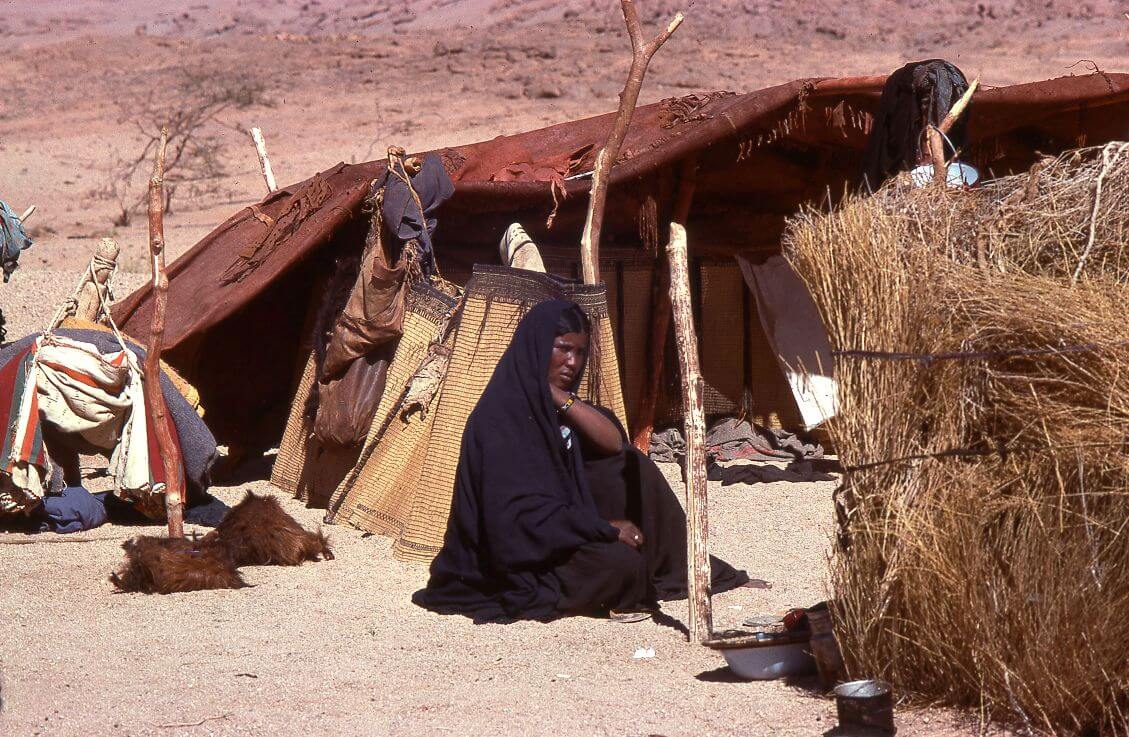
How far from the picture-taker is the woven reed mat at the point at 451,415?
6.48 m

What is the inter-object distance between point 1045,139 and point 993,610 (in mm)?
5263

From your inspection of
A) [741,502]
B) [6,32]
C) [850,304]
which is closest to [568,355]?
[850,304]

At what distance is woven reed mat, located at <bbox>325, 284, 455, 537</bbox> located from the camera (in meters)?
6.90

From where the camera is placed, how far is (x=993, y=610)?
147 inches

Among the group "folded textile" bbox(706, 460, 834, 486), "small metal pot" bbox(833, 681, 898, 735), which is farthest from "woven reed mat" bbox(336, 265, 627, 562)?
"small metal pot" bbox(833, 681, 898, 735)

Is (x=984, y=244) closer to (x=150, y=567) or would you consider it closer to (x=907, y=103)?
(x=907, y=103)

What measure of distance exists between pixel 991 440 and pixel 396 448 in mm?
3734

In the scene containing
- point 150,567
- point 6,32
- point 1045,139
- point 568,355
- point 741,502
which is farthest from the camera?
point 6,32

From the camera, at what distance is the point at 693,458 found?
4883 millimetres

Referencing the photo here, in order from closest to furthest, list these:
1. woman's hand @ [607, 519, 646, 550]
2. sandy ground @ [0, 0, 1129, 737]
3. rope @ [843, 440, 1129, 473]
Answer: rope @ [843, 440, 1129, 473] < sandy ground @ [0, 0, 1129, 737] < woman's hand @ [607, 519, 646, 550]

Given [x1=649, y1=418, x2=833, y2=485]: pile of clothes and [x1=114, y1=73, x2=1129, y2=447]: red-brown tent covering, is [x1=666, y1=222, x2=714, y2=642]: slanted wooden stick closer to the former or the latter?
[x1=114, y1=73, x2=1129, y2=447]: red-brown tent covering

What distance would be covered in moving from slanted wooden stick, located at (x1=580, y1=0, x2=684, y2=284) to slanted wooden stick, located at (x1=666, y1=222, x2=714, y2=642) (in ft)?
5.95

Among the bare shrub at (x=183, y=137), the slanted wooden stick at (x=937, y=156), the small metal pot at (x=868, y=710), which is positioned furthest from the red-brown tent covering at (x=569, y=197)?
the bare shrub at (x=183, y=137)

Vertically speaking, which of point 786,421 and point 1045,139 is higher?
point 1045,139
